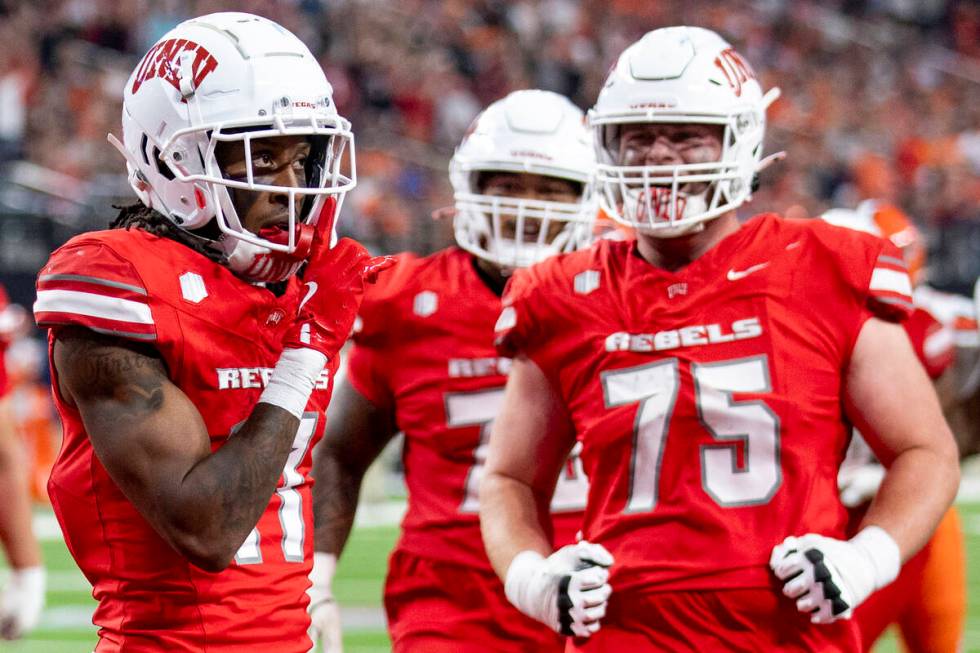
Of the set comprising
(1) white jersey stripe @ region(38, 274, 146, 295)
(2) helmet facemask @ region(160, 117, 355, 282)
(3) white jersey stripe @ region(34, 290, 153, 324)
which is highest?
(2) helmet facemask @ region(160, 117, 355, 282)

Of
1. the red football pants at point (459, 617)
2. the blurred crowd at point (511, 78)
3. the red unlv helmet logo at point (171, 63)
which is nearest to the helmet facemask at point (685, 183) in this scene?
the red unlv helmet logo at point (171, 63)

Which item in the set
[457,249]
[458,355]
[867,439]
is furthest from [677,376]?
[457,249]

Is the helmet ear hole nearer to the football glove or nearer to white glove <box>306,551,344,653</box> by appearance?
the football glove

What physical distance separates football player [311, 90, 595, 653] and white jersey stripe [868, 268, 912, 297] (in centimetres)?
99

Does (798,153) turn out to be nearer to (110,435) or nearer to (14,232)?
(14,232)

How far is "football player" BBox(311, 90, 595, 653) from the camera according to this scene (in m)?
3.29

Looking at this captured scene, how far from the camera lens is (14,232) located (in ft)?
33.0

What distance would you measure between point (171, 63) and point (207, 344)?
46 cm

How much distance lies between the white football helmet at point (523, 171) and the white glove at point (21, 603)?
5.23ft

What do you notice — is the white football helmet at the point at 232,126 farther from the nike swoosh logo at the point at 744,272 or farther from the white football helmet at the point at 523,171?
the white football helmet at the point at 523,171

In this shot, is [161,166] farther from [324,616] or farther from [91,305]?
[324,616]

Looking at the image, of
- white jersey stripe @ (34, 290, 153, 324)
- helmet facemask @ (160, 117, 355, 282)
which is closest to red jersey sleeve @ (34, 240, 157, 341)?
white jersey stripe @ (34, 290, 153, 324)

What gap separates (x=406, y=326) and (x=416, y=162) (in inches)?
363

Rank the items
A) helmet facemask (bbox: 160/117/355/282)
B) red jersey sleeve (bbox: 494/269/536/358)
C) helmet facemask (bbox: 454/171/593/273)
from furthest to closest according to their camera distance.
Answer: helmet facemask (bbox: 454/171/593/273), red jersey sleeve (bbox: 494/269/536/358), helmet facemask (bbox: 160/117/355/282)
